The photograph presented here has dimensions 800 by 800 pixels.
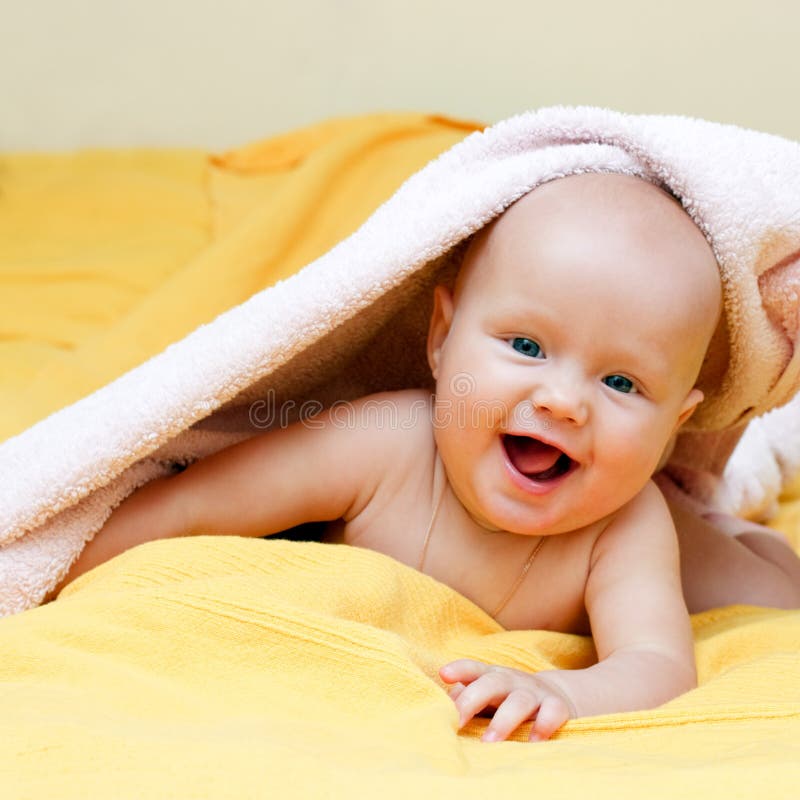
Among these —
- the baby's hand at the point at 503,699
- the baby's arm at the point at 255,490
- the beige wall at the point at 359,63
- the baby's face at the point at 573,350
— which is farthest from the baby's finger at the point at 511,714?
the beige wall at the point at 359,63

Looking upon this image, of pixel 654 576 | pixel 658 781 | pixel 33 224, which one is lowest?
pixel 33 224

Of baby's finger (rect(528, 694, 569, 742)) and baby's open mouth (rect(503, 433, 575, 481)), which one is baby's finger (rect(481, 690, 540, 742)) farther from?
baby's open mouth (rect(503, 433, 575, 481))

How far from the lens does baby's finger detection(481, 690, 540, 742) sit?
73 cm

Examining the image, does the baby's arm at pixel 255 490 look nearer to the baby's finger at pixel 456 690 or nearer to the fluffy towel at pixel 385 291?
the fluffy towel at pixel 385 291

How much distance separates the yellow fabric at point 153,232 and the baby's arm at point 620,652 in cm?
65

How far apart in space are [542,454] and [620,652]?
173mm

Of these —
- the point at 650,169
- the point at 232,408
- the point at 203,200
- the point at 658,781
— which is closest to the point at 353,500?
the point at 232,408

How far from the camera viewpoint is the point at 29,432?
100 cm

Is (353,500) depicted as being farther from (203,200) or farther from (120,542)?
(203,200)

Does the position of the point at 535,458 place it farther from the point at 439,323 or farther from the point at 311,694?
the point at 311,694

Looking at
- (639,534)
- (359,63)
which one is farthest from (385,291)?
(359,63)

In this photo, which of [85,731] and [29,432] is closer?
[85,731]

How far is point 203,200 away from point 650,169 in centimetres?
103

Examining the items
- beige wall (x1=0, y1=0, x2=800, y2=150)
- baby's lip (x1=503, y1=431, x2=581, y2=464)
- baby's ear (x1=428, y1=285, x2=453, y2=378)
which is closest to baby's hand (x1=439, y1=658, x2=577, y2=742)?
baby's lip (x1=503, y1=431, x2=581, y2=464)
